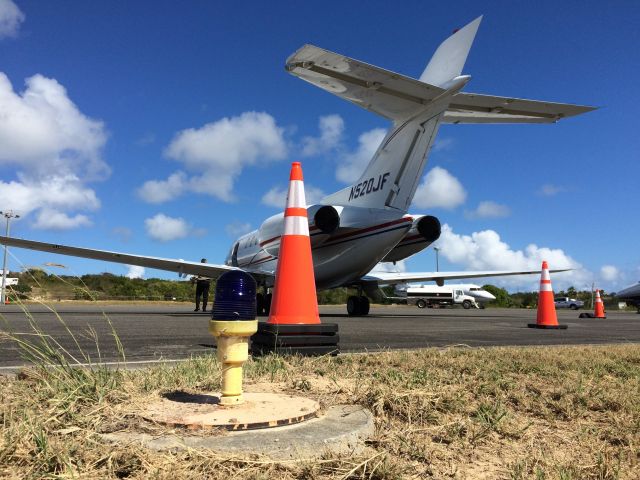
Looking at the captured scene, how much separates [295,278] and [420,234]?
9306 millimetres

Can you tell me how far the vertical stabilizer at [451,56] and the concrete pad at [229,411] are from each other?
415 inches

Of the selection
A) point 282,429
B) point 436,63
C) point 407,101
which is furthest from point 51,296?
point 436,63

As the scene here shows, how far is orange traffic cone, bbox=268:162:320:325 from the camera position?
428 centimetres

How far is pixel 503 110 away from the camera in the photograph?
38.5ft

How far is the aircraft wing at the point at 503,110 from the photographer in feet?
35.5

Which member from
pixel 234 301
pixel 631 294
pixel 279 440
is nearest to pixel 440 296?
pixel 631 294

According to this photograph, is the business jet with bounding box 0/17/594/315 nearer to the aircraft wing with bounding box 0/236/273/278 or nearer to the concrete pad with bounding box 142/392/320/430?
the aircraft wing with bounding box 0/236/273/278

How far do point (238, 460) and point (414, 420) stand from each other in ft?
3.35

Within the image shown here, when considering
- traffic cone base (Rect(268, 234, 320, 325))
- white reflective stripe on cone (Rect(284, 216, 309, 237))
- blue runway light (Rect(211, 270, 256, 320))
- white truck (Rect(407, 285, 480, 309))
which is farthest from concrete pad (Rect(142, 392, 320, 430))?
white truck (Rect(407, 285, 480, 309))

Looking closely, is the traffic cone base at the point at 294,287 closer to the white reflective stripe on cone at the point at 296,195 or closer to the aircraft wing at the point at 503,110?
the white reflective stripe on cone at the point at 296,195

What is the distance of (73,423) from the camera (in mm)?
2029

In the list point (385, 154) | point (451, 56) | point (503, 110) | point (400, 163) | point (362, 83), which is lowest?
point (400, 163)

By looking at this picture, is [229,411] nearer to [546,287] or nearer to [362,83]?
[362,83]

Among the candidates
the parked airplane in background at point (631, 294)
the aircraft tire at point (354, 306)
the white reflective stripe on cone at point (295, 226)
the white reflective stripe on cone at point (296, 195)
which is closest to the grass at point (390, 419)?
the white reflective stripe on cone at point (295, 226)
